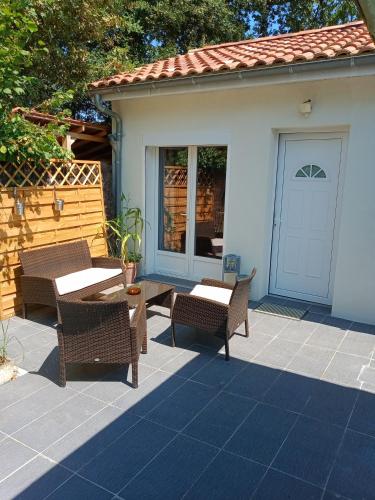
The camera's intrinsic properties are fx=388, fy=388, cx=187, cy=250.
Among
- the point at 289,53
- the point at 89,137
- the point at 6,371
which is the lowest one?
the point at 6,371

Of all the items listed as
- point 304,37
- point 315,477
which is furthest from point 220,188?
point 315,477

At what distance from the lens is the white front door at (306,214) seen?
20.5ft

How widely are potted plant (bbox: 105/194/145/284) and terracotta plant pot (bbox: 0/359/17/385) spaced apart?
357 centimetres

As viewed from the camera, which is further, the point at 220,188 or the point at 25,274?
the point at 220,188

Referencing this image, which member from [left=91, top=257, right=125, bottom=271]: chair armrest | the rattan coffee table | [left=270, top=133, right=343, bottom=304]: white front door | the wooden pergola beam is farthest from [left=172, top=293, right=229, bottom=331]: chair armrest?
the wooden pergola beam

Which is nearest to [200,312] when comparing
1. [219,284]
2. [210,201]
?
[219,284]

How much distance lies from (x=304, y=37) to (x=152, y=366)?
7.06m

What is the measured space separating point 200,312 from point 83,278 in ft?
7.32

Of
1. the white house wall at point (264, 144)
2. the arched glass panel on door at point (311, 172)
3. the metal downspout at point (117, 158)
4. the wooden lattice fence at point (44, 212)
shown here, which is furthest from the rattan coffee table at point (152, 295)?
the arched glass panel on door at point (311, 172)

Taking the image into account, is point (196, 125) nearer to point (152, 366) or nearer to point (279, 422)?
point (152, 366)

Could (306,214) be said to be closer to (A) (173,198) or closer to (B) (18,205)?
(A) (173,198)

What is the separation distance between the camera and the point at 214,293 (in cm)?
535

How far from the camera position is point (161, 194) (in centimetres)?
802

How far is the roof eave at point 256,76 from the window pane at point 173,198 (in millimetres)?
1345
